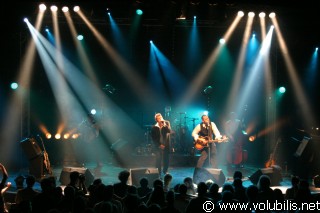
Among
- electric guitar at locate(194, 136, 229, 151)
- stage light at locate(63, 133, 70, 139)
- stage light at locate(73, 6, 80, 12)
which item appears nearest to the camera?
electric guitar at locate(194, 136, 229, 151)

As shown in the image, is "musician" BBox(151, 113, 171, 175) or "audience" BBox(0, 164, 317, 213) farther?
"musician" BBox(151, 113, 171, 175)

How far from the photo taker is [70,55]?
15.5 metres


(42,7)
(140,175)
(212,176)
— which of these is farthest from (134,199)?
(42,7)

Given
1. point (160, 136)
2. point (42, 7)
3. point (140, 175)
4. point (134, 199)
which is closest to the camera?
point (134, 199)

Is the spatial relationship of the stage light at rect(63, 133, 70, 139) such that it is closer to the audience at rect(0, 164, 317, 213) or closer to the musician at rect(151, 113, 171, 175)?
the musician at rect(151, 113, 171, 175)

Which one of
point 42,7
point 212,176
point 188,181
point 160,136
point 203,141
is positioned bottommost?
point 212,176

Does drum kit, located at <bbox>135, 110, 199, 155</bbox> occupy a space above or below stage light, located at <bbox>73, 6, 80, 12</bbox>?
below

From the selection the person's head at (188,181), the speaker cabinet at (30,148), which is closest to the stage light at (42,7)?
the speaker cabinet at (30,148)

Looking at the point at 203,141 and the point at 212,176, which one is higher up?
the point at 203,141

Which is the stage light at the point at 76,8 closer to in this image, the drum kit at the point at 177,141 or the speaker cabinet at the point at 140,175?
the drum kit at the point at 177,141

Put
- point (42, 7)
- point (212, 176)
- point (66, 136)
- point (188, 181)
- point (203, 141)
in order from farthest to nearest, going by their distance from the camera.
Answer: point (66, 136) → point (42, 7) → point (203, 141) → point (212, 176) → point (188, 181)

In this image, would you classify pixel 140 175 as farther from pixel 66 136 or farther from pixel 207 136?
pixel 66 136

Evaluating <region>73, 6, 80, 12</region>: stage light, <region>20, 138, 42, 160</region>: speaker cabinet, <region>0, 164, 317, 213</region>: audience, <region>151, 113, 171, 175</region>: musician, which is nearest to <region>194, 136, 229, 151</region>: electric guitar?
<region>151, 113, 171, 175</region>: musician

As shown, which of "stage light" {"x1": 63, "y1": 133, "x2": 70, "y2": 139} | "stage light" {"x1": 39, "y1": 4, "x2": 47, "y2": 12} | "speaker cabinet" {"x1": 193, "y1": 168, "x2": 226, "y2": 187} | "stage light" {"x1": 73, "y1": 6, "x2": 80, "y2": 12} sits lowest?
"speaker cabinet" {"x1": 193, "y1": 168, "x2": 226, "y2": 187}
